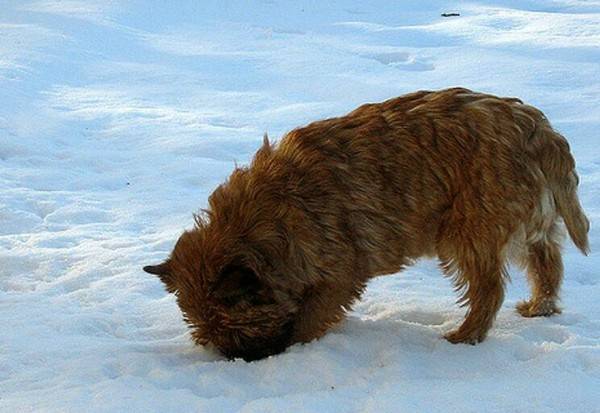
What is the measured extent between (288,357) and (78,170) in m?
4.59

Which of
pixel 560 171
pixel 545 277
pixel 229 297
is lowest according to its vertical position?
pixel 545 277

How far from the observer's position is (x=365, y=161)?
4855 millimetres

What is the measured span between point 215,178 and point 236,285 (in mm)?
3802

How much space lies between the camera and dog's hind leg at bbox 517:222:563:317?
17.3 ft

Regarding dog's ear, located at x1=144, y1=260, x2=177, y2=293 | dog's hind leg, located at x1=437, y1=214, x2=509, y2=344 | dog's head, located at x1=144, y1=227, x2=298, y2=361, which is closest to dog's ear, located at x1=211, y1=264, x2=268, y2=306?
dog's head, located at x1=144, y1=227, x2=298, y2=361

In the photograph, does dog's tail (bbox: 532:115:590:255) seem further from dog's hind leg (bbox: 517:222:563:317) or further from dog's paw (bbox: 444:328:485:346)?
dog's paw (bbox: 444:328:485:346)

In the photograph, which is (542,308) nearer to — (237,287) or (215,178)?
(237,287)

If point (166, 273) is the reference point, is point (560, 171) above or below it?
above

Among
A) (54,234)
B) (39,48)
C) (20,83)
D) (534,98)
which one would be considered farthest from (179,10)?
(54,234)

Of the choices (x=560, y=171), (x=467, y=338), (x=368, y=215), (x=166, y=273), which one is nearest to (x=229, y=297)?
(x=166, y=273)

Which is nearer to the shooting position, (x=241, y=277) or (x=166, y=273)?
(x=241, y=277)

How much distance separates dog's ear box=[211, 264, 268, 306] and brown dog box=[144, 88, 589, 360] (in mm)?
11

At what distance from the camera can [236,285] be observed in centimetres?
448

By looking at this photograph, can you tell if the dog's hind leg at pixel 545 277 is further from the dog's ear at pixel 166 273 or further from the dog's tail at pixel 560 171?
the dog's ear at pixel 166 273
